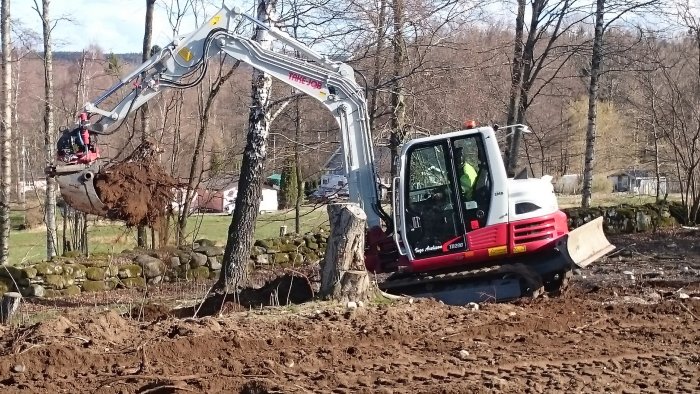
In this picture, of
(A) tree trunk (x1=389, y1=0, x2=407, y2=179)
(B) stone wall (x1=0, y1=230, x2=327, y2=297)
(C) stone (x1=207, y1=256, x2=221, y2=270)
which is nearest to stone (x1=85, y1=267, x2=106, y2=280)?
(B) stone wall (x1=0, y1=230, x2=327, y2=297)

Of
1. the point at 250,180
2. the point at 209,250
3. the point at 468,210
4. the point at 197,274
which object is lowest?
the point at 197,274

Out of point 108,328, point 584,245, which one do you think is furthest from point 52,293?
point 584,245

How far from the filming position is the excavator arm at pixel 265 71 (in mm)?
9250

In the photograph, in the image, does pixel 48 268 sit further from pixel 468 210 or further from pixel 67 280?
pixel 468 210

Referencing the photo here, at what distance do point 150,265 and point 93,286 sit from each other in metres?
1.08

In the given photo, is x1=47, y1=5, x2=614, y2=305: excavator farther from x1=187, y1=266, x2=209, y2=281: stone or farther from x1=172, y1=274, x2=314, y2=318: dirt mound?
x1=187, y1=266, x2=209, y2=281: stone

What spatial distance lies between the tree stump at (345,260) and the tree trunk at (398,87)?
6145mm

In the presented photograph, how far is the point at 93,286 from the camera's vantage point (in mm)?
14031

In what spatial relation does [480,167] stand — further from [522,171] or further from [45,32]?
[45,32]

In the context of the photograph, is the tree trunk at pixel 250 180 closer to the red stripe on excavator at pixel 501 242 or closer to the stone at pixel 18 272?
the red stripe on excavator at pixel 501 242

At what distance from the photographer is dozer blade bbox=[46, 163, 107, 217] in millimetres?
8492

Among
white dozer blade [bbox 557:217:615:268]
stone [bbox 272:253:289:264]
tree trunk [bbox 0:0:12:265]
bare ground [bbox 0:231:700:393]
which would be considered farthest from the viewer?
stone [bbox 272:253:289:264]

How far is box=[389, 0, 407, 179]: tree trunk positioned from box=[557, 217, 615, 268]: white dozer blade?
15.5 feet

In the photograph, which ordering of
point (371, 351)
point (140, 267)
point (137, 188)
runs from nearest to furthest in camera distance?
point (371, 351) → point (137, 188) → point (140, 267)
